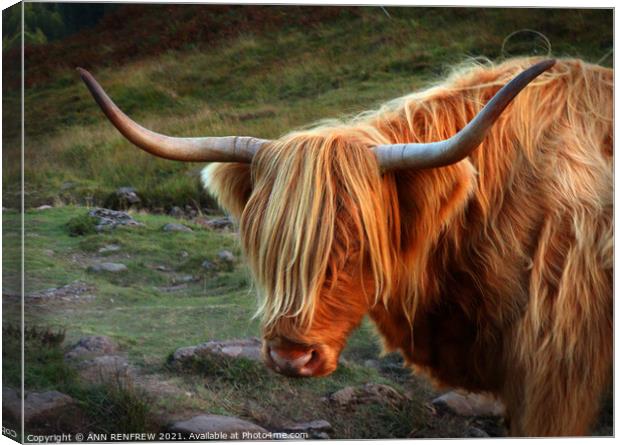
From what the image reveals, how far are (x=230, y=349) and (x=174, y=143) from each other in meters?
1.35

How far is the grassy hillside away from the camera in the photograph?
5266 millimetres

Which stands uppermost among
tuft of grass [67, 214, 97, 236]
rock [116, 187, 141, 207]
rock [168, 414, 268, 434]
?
rock [116, 187, 141, 207]

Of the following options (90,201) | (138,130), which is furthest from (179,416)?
(138,130)

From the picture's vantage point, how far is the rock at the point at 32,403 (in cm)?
494

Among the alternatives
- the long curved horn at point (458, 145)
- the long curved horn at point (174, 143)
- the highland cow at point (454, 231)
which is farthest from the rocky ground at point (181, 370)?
the long curved horn at point (458, 145)

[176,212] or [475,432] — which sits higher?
[176,212]

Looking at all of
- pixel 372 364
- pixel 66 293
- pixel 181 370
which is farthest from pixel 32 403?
pixel 372 364

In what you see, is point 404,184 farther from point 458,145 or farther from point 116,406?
point 116,406

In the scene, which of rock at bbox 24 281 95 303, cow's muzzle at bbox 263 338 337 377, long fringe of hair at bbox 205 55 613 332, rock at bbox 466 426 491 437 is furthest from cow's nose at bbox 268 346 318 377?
rock at bbox 466 426 491 437

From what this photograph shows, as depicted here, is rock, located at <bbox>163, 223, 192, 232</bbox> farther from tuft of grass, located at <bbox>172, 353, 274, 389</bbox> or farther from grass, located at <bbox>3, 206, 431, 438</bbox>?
tuft of grass, located at <bbox>172, 353, 274, 389</bbox>

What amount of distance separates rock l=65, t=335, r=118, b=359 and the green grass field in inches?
1.5

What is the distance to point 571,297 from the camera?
460 cm

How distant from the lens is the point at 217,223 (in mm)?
5617

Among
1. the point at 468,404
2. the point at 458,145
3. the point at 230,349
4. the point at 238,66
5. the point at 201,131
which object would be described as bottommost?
the point at 468,404
